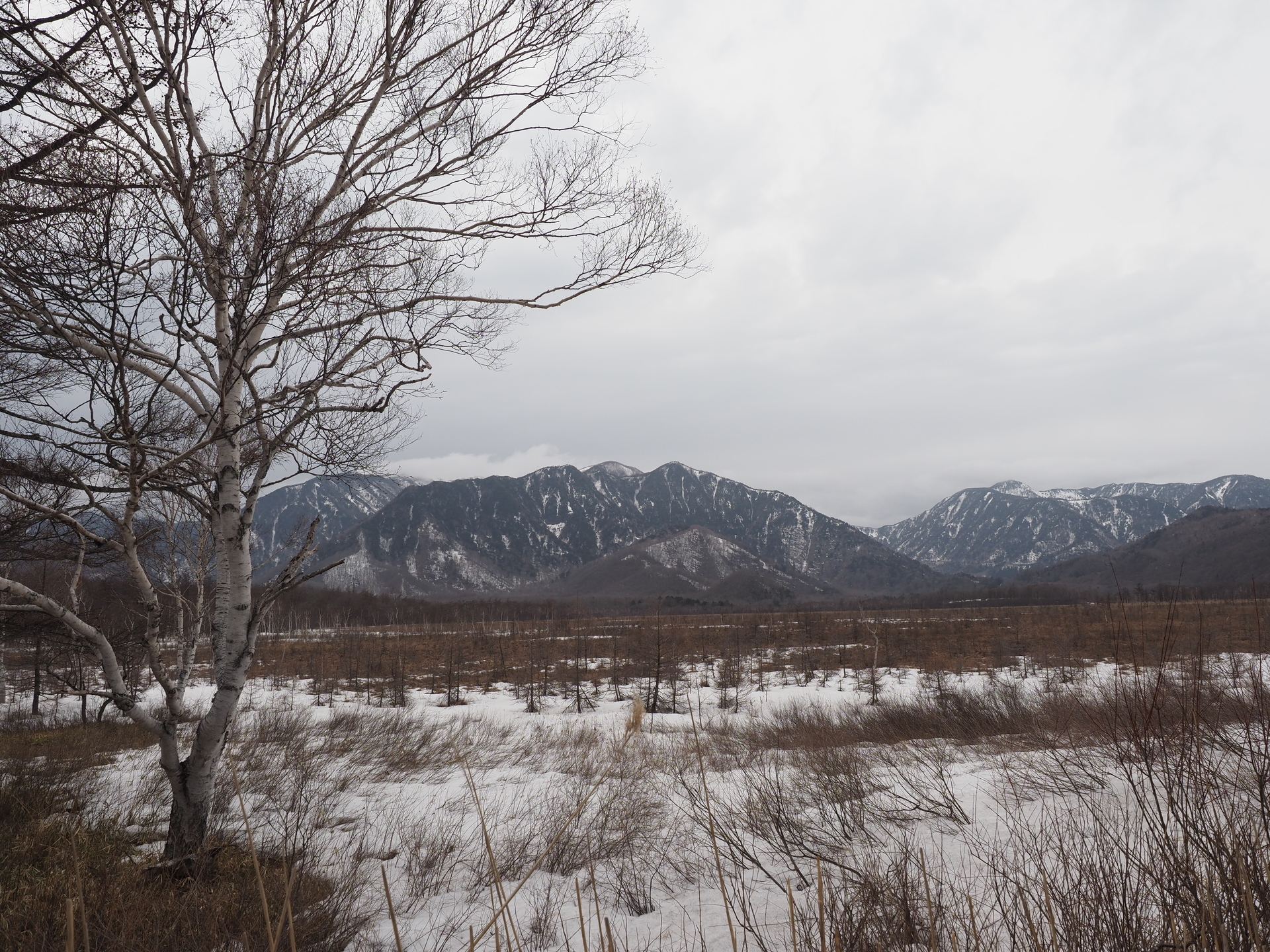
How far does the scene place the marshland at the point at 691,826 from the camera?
2.71 meters

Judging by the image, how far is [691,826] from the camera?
22.4 ft

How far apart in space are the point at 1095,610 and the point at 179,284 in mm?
70461

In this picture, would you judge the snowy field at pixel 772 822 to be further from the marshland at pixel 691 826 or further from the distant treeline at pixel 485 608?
the distant treeline at pixel 485 608

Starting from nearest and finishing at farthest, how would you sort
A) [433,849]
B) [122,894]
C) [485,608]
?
[122,894]
[433,849]
[485,608]

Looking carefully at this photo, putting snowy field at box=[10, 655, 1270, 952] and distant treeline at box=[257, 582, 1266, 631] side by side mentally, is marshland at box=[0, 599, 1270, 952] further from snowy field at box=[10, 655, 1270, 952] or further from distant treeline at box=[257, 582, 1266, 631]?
distant treeline at box=[257, 582, 1266, 631]

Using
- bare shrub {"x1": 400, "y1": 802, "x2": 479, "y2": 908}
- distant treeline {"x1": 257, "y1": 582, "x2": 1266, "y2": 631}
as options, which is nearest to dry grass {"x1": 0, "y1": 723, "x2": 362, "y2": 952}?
bare shrub {"x1": 400, "y1": 802, "x2": 479, "y2": 908}

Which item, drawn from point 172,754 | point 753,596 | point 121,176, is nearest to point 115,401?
point 121,176

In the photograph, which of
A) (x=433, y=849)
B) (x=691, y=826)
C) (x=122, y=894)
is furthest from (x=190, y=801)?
(x=691, y=826)

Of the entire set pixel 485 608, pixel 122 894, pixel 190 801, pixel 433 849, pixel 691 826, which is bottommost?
pixel 485 608

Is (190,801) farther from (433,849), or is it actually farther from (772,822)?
(772,822)

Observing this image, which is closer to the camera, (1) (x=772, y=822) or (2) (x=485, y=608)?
(1) (x=772, y=822)

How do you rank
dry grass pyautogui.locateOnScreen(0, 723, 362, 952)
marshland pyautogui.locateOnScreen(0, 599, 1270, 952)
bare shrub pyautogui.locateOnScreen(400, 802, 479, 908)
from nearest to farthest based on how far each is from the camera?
marshland pyautogui.locateOnScreen(0, 599, 1270, 952) < dry grass pyautogui.locateOnScreen(0, 723, 362, 952) < bare shrub pyautogui.locateOnScreen(400, 802, 479, 908)

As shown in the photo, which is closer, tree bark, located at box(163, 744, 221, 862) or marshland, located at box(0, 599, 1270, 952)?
marshland, located at box(0, 599, 1270, 952)

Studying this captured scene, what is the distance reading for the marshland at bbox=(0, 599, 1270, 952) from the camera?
8.90ft
